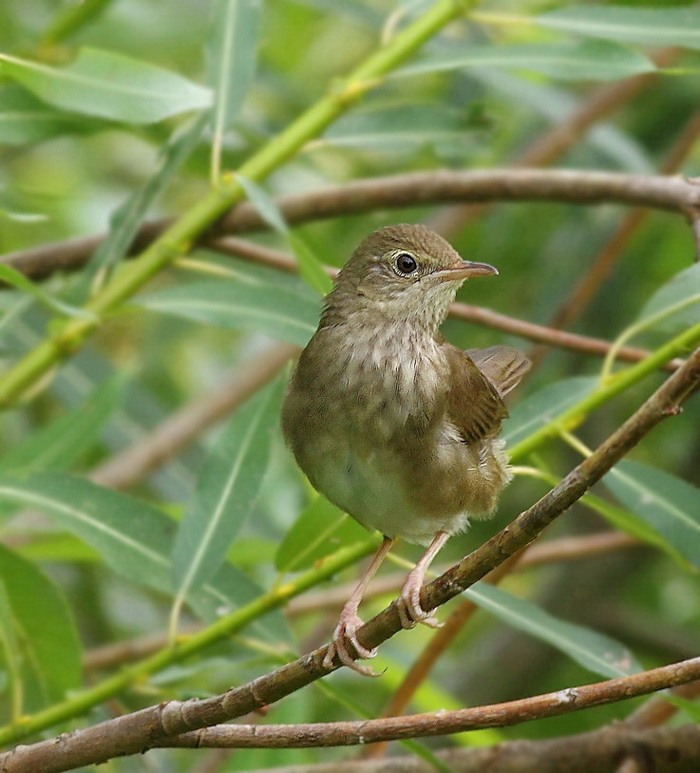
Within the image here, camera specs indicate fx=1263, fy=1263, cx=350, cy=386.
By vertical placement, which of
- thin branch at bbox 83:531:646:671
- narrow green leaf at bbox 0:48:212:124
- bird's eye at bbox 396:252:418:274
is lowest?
thin branch at bbox 83:531:646:671

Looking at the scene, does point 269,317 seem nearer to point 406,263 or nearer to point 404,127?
point 406,263

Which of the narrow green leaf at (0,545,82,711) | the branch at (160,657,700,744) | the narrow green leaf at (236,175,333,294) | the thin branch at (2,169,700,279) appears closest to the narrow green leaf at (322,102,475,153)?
the thin branch at (2,169,700,279)

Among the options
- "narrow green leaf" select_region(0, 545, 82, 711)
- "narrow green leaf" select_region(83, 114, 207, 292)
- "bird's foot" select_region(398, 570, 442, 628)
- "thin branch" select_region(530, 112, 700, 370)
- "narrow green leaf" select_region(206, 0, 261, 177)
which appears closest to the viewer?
"bird's foot" select_region(398, 570, 442, 628)

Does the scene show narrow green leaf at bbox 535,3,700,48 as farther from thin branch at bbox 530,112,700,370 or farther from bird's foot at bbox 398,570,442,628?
bird's foot at bbox 398,570,442,628

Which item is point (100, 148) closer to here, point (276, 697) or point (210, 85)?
point (210, 85)

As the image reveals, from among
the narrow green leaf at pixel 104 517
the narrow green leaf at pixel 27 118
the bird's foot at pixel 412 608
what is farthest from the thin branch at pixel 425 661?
the narrow green leaf at pixel 27 118

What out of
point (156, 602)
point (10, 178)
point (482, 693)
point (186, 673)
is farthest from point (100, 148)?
point (186, 673)

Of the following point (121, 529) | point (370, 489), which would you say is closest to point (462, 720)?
point (370, 489)
